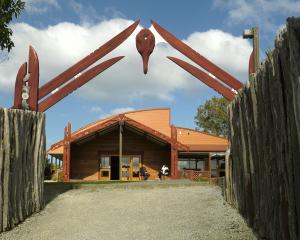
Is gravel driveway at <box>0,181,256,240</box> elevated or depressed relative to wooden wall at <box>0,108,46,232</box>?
depressed

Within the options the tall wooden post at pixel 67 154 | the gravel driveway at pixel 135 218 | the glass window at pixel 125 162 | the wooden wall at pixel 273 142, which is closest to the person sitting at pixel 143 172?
the glass window at pixel 125 162

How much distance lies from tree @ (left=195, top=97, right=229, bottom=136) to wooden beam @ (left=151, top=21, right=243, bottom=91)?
43120mm

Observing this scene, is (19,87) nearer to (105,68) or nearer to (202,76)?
(105,68)

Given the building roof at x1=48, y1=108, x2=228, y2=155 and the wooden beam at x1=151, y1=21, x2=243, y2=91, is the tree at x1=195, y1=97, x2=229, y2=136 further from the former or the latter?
the wooden beam at x1=151, y1=21, x2=243, y2=91

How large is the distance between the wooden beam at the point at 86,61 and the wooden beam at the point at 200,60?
0.92 meters

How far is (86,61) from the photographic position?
13.4m

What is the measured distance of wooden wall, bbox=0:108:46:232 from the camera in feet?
28.7

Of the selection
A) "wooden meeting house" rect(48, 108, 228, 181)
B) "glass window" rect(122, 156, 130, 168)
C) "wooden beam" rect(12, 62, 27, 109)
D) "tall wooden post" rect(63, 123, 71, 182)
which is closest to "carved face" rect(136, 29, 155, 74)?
"wooden beam" rect(12, 62, 27, 109)

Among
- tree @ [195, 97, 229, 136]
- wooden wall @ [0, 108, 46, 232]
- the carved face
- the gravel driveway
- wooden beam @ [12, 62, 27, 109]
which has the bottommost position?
the gravel driveway

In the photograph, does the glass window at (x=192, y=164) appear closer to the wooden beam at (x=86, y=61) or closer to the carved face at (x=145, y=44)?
the carved face at (x=145, y=44)

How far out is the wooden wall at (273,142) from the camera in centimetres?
503

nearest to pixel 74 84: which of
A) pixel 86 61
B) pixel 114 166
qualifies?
pixel 86 61

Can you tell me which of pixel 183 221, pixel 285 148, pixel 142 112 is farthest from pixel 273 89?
pixel 142 112

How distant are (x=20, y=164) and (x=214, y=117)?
4924 centimetres
